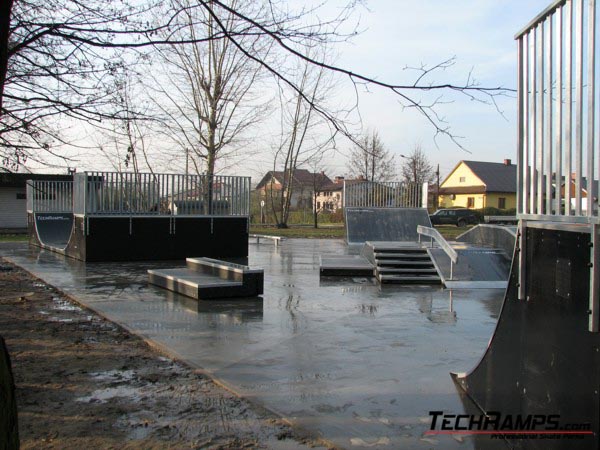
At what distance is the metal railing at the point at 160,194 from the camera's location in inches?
741

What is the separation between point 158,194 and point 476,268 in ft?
36.8

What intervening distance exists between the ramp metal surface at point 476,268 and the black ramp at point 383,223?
27.5 feet

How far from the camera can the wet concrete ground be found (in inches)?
191

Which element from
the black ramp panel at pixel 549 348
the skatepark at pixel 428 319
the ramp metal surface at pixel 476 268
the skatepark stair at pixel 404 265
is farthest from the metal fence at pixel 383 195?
the black ramp panel at pixel 549 348

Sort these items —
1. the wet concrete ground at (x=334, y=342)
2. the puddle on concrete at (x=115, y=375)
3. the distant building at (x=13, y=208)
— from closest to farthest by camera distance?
the wet concrete ground at (x=334, y=342)
the puddle on concrete at (x=115, y=375)
the distant building at (x=13, y=208)

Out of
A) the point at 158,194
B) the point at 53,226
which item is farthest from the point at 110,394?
the point at 53,226

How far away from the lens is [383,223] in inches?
963

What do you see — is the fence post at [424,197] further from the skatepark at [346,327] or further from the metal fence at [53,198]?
the metal fence at [53,198]

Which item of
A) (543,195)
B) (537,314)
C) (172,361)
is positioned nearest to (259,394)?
(172,361)

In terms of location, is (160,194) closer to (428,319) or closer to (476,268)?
(476,268)

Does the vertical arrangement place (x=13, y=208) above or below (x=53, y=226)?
above

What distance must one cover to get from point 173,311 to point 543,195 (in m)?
6.89

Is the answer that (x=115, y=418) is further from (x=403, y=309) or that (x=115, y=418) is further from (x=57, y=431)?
(x=403, y=309)

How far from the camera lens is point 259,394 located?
5.34 m
